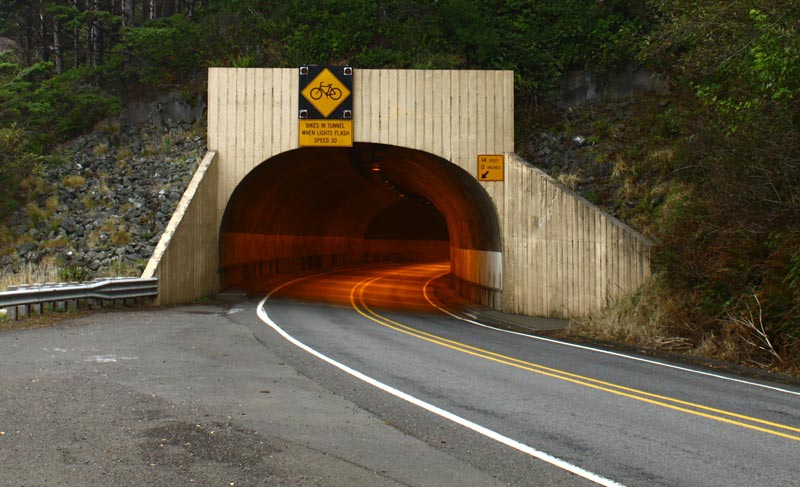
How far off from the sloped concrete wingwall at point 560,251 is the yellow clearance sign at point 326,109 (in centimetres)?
522

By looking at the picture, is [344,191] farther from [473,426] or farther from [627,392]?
[473,426]

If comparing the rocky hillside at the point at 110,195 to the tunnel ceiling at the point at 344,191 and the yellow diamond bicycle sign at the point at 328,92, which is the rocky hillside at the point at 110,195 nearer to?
the tunnel ceiling at the point at 344,191

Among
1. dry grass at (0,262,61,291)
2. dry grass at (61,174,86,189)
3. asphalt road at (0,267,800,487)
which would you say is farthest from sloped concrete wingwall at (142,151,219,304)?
dry grass at (61,174,86,189)

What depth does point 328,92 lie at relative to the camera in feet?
68.6

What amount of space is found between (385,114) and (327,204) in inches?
608

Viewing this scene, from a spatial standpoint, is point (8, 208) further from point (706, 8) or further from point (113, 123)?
point (706, 8)

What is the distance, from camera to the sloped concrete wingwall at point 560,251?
1641 centimetres

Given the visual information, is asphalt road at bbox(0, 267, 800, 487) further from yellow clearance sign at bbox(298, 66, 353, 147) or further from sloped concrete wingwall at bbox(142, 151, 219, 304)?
yellow clearance sign at bbox(298, 66, 353, 147)

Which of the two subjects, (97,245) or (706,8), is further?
(97,245)

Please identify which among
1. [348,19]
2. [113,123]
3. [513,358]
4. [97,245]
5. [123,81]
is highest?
[348,19]

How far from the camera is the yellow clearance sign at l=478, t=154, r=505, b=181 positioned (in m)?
20.1

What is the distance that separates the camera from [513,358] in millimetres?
11477

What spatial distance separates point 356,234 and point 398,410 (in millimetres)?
40396

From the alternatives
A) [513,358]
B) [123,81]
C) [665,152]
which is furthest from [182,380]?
[123,81]
